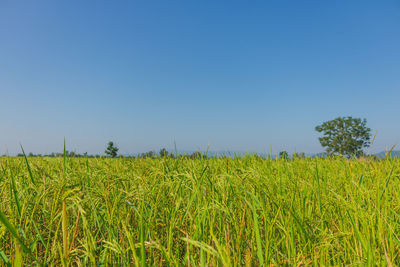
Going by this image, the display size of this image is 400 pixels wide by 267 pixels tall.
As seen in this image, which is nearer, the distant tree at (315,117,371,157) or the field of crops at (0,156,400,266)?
the field of crops at (0,156,400,266)

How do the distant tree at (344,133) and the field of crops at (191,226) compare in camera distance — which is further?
the distant tree at (344,133)

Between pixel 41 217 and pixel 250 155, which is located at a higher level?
pixel 250 155

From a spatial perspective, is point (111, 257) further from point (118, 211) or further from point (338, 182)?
point (338, 182)

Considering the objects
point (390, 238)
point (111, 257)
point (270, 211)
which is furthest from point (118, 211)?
point (390, 238)

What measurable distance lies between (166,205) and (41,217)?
0.81 metres

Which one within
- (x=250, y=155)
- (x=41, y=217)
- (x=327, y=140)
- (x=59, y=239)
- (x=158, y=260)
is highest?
(x=327, y=140)

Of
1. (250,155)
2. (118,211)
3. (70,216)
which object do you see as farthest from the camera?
(250,155)

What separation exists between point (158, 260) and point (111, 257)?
25cm

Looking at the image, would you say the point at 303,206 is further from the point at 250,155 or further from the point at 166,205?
the point at 250,155

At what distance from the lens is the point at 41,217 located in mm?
1541

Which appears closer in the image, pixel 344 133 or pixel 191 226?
pixel 191 226

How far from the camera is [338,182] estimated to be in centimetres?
260

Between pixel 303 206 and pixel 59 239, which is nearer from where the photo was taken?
pixel 59 239

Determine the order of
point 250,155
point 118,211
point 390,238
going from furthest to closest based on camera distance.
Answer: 1. point 250,155
2. point 118,211
3. point 390,238
